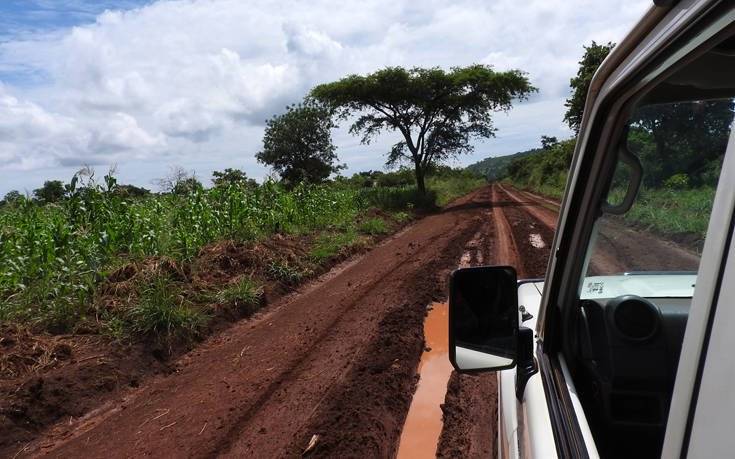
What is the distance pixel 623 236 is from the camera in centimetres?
158

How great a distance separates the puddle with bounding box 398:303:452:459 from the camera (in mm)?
3684

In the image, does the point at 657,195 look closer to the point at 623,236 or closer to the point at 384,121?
the point at 623,236

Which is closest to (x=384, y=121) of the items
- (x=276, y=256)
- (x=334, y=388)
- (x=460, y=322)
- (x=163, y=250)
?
(x=276, y=256)

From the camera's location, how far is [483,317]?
67.1 inches

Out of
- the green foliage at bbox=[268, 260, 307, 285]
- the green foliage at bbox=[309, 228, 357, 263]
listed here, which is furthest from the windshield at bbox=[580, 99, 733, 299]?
the green foliage at bbox=[309, 228, 357, 263]

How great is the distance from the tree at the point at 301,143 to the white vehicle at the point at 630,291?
26468mm

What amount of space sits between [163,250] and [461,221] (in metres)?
10.8

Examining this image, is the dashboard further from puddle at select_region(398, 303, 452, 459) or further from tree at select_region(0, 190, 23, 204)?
tree at select_region(0, 190, 23, 204)

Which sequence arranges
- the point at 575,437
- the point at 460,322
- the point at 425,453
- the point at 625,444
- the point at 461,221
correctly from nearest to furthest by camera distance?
1. the point at 575,437
2. the point at 625,444
3. the point at 460,322
4. the point at 425,453
5. the point at 461,221

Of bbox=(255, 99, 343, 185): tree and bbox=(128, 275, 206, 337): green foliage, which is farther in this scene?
bbox=(255, 99, 343, 185): tree

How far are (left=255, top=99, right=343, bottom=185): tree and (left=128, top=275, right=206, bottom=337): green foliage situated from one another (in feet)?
71.3

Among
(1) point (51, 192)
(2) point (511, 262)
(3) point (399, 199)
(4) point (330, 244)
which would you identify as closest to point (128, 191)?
(1) point (51, 192)

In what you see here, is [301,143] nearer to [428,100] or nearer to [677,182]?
[428,100]

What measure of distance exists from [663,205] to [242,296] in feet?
21.1
